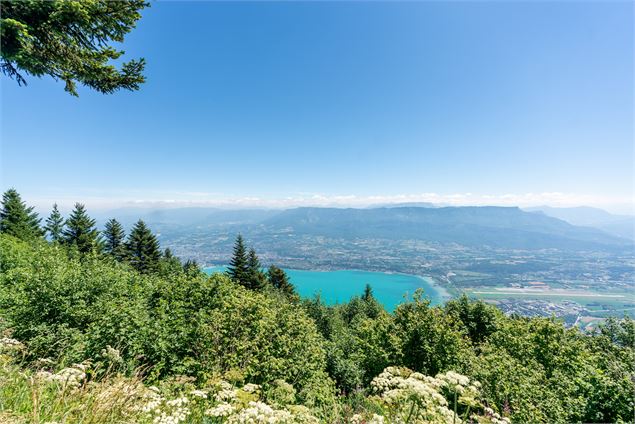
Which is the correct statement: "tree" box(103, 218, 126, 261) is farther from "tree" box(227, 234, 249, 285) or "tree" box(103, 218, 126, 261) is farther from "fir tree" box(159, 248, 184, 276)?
"tree" box(227, 234, 249, 285)

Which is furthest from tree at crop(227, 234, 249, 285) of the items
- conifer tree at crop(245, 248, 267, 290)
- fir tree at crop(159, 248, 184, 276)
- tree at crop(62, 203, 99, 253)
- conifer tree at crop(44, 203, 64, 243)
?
conifer tree at crop(44, 203, 64, 243)

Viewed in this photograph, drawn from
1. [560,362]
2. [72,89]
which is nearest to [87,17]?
[72,89]

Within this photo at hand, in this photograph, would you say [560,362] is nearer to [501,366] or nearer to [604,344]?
[501,366]

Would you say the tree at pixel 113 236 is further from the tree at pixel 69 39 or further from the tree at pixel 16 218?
the tree at pixel 69 39

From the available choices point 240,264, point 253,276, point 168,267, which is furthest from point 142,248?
point 253,276

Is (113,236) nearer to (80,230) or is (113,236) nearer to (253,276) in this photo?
(80,230)

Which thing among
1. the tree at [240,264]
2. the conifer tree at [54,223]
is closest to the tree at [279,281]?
the tree at [240,264]
